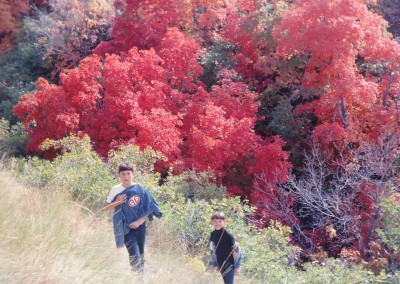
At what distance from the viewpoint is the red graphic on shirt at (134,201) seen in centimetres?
519

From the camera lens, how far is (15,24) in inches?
976

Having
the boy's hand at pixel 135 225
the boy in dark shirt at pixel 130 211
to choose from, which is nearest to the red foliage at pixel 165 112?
the boy in dark shirt at pixel 130 211

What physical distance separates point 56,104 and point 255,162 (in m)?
6.06

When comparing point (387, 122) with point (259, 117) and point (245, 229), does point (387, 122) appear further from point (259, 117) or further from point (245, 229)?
point (245, 229)

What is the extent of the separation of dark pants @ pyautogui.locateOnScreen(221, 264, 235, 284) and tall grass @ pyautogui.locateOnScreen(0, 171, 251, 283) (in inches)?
9.6

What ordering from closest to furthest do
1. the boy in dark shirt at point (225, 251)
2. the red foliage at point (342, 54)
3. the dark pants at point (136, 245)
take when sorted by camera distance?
the dark pants at point (136, 245)
the boy in dark shirt at point (225, 251)
the red foliage at point (342, 54)

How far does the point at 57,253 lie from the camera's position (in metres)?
3.82

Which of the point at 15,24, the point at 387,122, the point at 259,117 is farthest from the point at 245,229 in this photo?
the point at 15,24

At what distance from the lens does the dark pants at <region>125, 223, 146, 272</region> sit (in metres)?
4.99

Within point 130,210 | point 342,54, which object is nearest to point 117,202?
point 130,210

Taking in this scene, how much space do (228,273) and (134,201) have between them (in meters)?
1.28

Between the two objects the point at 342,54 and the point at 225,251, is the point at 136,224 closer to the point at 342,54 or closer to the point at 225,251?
the point at 225,251

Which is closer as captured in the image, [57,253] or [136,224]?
[57,253]

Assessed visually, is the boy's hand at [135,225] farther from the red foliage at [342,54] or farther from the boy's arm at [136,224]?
the red foliage at [342,54]
